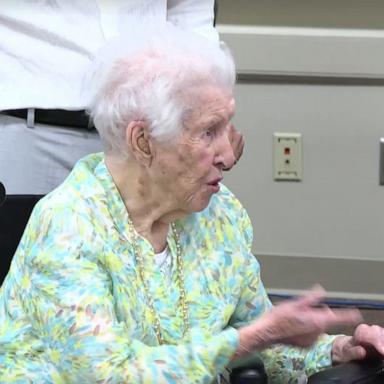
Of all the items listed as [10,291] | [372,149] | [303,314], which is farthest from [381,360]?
[372,149]

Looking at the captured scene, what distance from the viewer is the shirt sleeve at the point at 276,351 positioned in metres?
1.76

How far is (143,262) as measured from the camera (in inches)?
63.4

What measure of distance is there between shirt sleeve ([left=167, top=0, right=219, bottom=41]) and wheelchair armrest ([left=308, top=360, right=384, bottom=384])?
31.9 inches

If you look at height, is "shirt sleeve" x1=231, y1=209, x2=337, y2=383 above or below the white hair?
below

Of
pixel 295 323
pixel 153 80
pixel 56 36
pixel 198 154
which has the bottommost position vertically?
pixel 295 323

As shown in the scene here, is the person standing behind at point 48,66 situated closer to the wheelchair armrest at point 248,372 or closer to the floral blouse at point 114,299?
the floral blouse at point 114,299

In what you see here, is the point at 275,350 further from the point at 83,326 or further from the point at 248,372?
the point at 83,326

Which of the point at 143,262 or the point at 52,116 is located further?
the point at 52,116

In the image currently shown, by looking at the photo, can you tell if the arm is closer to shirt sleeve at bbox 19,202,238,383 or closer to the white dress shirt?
shirt sleeve at bbox 19,202,238,383

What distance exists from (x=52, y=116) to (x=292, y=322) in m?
0.77

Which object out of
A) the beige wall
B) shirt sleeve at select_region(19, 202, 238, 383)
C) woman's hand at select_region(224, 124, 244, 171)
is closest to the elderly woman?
shirt sleeve at select_region(19, 202, 238, 383)

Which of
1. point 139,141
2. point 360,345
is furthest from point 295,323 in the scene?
point 139,141

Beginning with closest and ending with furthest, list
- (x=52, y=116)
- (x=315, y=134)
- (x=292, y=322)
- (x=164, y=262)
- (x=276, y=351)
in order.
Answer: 1. (x=292, y=322)
2. (x=164, y=262)
3. (x=276, y=351)
4. (x=52, y=116)
5. (x=315, y=134)

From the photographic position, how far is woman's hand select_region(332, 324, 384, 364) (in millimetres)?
1646
